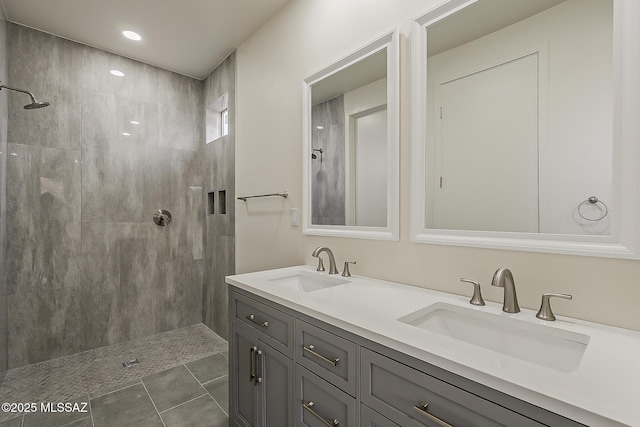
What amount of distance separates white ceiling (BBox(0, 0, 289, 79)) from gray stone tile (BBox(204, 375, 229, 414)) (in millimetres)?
2755

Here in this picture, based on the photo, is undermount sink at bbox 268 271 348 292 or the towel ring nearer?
the towel ring

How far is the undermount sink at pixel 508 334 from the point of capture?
85 cm

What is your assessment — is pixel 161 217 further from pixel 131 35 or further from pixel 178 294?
pixel 131 35

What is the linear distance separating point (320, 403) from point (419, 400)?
44 centimetres

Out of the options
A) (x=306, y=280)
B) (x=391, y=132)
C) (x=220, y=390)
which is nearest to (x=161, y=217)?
(x=220, y=390)

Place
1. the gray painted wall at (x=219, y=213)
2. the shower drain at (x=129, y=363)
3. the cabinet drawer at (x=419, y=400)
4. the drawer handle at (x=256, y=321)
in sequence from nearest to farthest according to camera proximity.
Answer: the cabinet drawer at (x=419, y=400) → the drawer handle at (x=256, y=321) → the shower drain at (x=129, y=363) → the gray painted wall at (x=219, y=213)

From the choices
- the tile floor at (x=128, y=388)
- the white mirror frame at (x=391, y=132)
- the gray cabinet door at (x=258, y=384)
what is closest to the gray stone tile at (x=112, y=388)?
the tile floor at (x=128, y=388)

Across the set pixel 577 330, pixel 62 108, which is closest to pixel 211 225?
pixel 62 108

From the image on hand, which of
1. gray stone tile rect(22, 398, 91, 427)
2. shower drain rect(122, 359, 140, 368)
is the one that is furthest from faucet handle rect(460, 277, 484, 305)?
shower drain rect(122, 359, 140, 368)

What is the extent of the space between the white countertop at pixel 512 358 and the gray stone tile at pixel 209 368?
4.83ft

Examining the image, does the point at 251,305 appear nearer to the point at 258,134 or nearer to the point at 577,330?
the point at 577,330

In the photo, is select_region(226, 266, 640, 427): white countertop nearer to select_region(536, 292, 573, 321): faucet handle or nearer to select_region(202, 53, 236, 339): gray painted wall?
select_region(536, 292, 573, 321): faucet handle

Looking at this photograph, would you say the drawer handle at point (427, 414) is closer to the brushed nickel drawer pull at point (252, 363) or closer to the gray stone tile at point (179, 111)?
the brushed nickel drawer pull at point (252, 363)

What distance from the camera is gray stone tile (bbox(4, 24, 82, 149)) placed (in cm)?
233
